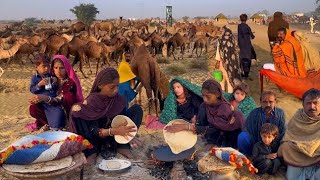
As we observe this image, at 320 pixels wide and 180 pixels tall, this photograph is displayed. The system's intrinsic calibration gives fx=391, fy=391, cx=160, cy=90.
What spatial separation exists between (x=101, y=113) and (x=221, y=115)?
140cm

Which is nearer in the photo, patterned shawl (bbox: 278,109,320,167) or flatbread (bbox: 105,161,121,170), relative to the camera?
patterned shawl (bbox: 278,109,320,167)

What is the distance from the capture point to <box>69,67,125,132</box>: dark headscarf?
4.44 m

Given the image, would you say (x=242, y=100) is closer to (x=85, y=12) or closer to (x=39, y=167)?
(x=39, y=167)

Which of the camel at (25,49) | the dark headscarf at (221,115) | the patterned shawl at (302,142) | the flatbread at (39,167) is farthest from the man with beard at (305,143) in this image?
the camel at (25,49)

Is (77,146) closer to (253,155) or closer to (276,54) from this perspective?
(253,155)

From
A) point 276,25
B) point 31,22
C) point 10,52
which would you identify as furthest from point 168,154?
point 31,22

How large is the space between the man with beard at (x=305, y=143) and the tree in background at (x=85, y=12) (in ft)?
162

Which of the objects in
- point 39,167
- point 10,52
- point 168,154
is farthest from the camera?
point 10,52

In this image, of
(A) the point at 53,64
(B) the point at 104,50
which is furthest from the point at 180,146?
(B) the point at 104,50

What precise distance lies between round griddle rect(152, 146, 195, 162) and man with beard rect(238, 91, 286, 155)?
0.63m

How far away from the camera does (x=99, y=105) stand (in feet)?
14.8

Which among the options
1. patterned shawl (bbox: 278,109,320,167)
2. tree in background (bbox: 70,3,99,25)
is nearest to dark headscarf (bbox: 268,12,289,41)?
patterned shawl (bbox: 278,109,320,167)

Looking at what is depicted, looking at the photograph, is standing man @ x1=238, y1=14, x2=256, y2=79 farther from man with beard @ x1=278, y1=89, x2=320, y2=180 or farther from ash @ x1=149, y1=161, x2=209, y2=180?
man with beard @ x1=278, y1=89, x2=320, y2=180

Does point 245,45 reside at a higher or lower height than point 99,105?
higher
